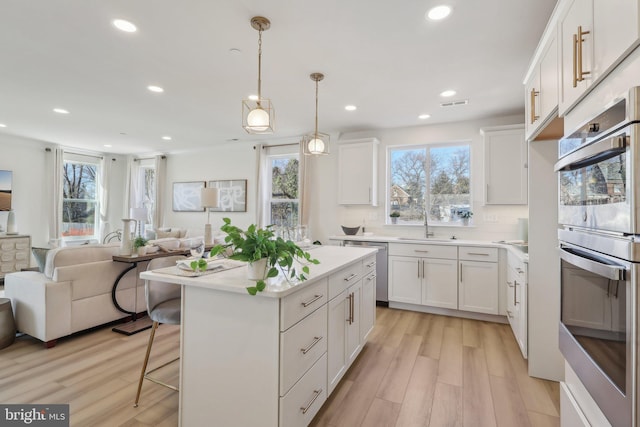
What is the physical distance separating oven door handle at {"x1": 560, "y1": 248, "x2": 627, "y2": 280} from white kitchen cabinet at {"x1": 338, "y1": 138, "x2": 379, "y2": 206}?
3.39 m

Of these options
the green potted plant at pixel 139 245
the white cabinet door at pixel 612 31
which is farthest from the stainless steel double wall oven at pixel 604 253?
the green potted plant at pixel 139 245

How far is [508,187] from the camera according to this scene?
3.84 metres


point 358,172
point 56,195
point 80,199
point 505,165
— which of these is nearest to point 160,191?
point 80,199

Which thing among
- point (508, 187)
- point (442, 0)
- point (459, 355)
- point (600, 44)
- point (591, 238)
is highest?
point (442, 0)

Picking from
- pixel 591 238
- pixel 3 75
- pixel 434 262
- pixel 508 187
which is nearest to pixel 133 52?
pixel 3 75

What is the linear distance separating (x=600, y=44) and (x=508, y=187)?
9.97ft

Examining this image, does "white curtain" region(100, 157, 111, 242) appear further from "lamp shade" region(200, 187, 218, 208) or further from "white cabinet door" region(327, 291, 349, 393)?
"white cabinet door" region(327, 291, 349, 393)

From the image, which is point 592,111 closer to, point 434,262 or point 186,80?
point 434,262

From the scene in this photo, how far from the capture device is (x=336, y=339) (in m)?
2.07

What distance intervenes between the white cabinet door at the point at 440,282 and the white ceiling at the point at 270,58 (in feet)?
6.61

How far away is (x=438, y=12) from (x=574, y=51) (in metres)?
1.03

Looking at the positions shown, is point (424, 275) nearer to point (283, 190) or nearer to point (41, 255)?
point (283, 190)

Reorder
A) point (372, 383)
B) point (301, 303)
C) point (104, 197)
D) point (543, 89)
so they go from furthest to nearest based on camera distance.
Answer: point (104, 197) < point (372, 383) < point (543, 89) < point (301, 303)

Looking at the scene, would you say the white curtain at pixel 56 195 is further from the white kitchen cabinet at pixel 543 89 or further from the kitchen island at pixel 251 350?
the white kitchen cabinet at pixel 543 89
